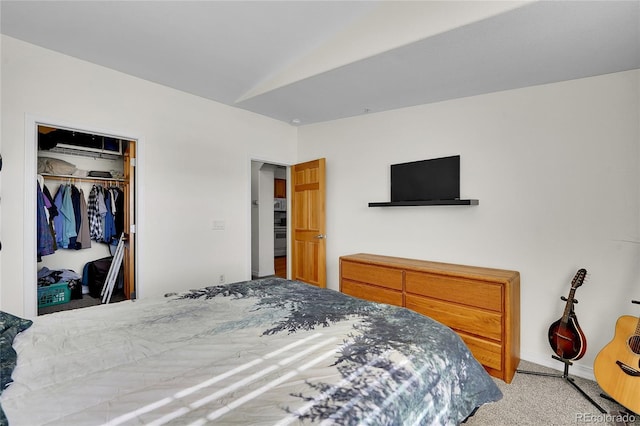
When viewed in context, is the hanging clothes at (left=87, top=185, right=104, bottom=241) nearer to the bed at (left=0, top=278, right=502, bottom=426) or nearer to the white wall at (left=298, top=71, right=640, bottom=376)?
the bed at (left=0, top=278, right=502, bottom=426)

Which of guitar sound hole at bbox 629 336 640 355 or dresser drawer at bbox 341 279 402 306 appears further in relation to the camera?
dresser drawer at bbox 341 279 402 306

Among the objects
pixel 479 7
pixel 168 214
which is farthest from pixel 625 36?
pixel 168 214

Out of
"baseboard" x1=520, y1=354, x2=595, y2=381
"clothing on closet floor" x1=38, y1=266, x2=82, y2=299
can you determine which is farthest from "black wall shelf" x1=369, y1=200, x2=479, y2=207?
"clothing on closet floor" x1=38, y1=266, x2=82, y2=299

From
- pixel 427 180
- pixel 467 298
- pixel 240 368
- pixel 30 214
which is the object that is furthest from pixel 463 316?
pixel 30 214

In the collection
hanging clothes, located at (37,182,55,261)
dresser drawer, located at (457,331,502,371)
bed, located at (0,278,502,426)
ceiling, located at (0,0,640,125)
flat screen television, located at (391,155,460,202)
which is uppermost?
ceiling, located at (0,0,640,125)

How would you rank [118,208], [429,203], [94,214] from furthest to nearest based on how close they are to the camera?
[118,208], [94,214], [429,203]

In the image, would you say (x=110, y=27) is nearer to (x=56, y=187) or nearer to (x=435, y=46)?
(x=435, y=46)

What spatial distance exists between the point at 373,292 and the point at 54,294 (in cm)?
377

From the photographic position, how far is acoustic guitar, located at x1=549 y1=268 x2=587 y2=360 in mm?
2244

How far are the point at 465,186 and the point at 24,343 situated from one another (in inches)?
132

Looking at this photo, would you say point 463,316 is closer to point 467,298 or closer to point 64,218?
point 467,298

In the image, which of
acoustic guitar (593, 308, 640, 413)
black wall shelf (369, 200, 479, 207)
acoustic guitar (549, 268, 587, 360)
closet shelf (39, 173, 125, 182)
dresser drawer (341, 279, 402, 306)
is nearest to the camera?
acoustic guitar (593, 308, 640, 413)

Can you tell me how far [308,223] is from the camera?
4.34 meters

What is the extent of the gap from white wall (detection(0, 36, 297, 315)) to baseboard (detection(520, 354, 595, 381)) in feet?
10.5
